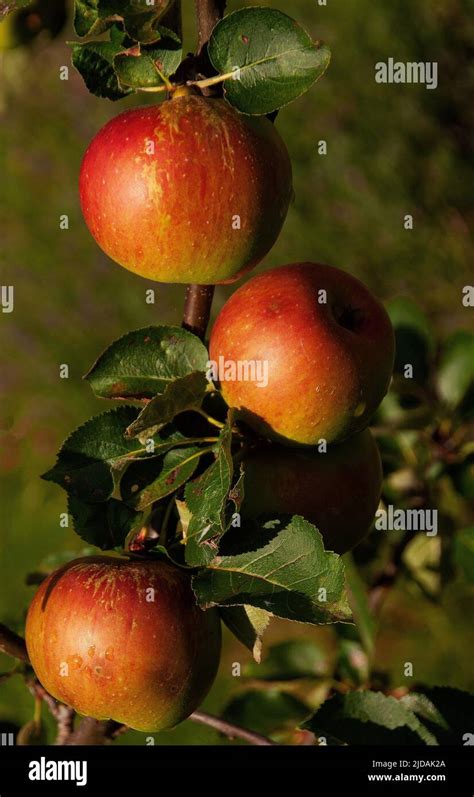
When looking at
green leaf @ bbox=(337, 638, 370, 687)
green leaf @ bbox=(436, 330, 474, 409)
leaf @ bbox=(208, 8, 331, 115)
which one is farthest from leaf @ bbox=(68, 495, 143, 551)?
green leaf @ bbox=(436, 330, 474, 409)

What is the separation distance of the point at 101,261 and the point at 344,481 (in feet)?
6.59

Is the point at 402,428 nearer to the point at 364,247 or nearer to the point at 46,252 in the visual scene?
the point at 364,247

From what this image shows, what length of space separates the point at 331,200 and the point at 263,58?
6.30ft

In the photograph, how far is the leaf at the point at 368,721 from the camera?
2.55 ft

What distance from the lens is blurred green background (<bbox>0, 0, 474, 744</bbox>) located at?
2471mm

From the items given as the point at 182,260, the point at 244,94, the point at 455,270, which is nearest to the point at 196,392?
the point at 182,260

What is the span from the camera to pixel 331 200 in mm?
2533

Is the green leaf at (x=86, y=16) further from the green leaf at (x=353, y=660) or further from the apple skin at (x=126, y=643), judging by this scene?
the green leaf at (x=353, y=660)

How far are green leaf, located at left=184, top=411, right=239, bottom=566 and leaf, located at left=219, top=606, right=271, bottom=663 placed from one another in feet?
0.24

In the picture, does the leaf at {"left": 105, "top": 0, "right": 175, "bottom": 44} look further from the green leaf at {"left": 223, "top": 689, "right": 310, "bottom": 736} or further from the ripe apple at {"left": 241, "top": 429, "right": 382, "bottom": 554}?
the green leaf at {"left": 223, "top": 689, "right": 310, "bottom": 736}

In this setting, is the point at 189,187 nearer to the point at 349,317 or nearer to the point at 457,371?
the point at 349,317

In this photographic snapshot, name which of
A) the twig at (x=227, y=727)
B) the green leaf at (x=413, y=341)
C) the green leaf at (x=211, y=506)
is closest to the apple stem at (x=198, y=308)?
the green leaf at (x=211, y=506)

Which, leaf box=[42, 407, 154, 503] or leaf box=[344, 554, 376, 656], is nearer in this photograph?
leaf box=[42, 407, 154, 503]

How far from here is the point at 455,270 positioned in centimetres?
244
